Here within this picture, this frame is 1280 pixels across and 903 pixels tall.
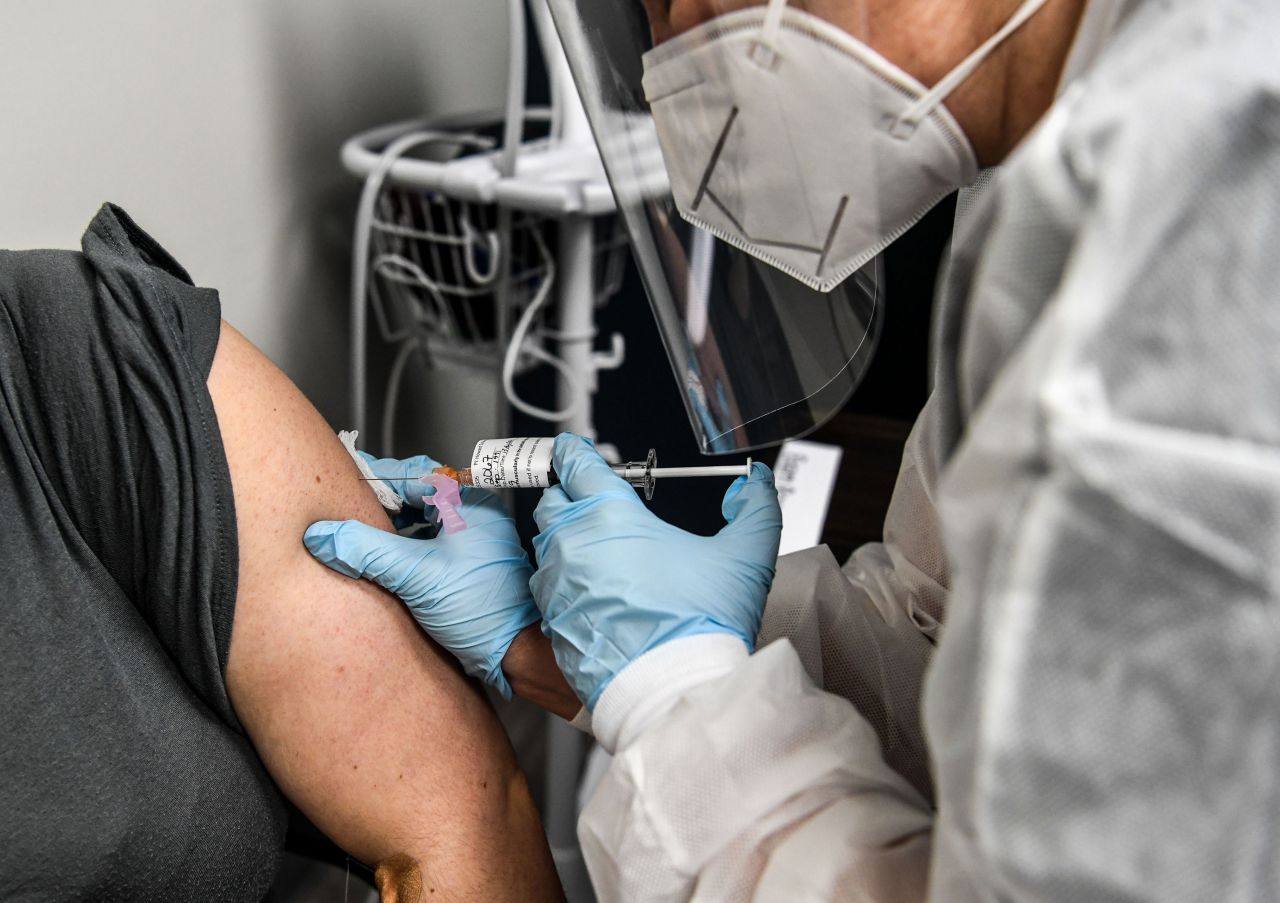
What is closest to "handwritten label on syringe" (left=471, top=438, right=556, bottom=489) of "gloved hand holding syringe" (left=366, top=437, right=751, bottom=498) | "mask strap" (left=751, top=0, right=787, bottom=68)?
"gloved hand holding syringe" (left=366, top=437, right=751, bottom=498)

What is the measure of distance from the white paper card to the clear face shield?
0.46 m

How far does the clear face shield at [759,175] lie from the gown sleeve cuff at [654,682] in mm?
280

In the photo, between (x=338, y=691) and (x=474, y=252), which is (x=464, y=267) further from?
(x=338, y=691)

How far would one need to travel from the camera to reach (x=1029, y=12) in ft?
2.10

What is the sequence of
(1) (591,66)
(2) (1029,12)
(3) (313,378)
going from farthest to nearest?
(3) (313,378), (1) (591,66), (2) (1029,12)

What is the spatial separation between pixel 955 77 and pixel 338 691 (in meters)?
0.71

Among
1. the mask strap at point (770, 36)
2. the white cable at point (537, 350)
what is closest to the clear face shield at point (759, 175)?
the mask strap at point (770, 36)

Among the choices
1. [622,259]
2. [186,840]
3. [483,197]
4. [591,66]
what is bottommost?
[186,840]

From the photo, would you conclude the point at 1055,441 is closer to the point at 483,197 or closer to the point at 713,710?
the point at 713,710

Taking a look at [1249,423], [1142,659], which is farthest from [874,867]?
[1249,423]

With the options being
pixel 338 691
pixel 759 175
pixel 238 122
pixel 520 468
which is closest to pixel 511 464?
pixel 520 468

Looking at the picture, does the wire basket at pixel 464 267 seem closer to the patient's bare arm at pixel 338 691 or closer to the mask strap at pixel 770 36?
the patient's bare arm at pixel 338 691

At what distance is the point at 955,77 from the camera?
2.23ft

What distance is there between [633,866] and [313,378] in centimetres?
118
